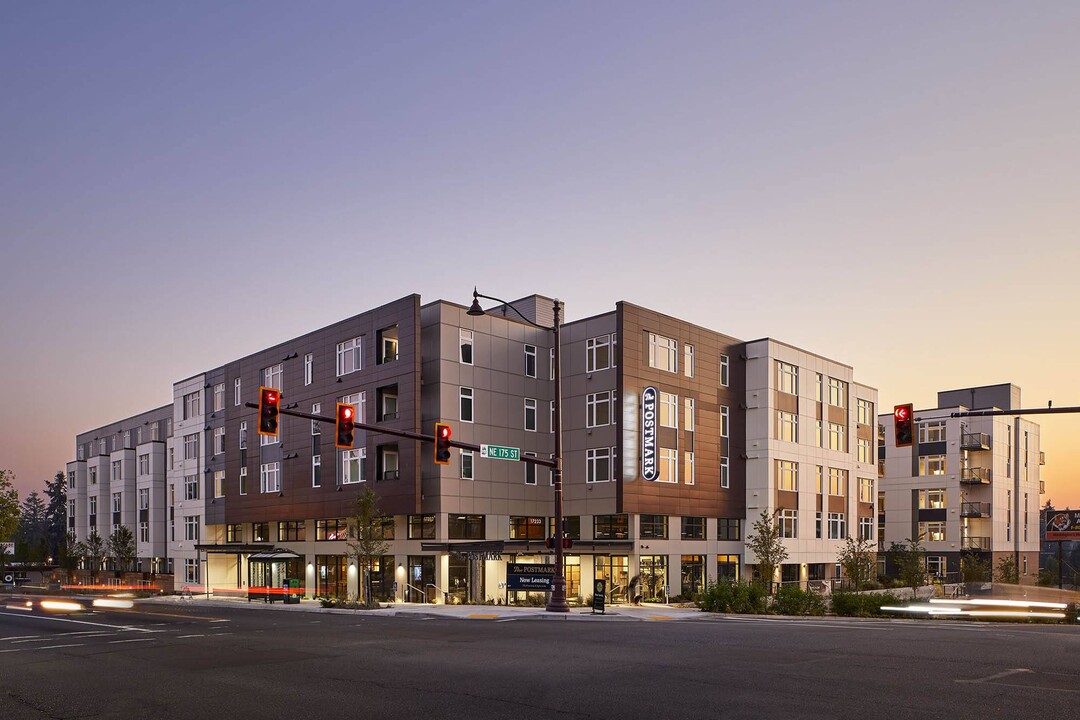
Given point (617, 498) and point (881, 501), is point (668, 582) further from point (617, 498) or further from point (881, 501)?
point (881, 501)

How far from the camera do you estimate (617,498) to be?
52.8m

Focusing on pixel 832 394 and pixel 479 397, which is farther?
pixel 832 394

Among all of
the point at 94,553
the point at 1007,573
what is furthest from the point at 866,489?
the point at 94,553

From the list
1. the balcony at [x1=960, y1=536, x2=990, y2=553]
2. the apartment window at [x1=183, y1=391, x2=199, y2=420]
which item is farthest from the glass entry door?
the balcony at [x1=960, y1=536, x2=990, y2=553]

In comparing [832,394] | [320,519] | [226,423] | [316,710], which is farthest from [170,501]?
[316,710]

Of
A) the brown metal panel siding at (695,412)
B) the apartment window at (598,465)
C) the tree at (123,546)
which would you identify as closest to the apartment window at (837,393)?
the brown metal panel siding at (695,412)

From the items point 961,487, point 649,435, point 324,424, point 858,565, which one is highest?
point 324,424

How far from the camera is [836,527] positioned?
223 feet

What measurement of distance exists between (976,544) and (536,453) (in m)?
45.5

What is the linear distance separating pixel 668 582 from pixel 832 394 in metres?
22.6

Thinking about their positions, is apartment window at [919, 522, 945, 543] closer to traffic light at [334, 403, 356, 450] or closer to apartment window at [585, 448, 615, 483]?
apartment window at [585, 448, 615, 483]

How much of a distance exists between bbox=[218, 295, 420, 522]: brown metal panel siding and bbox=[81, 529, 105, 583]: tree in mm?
29102

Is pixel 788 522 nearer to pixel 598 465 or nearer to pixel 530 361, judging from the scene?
pixel 598 465

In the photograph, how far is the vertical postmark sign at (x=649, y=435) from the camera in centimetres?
5359
